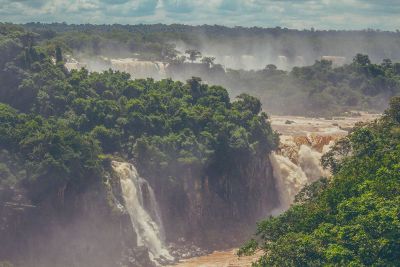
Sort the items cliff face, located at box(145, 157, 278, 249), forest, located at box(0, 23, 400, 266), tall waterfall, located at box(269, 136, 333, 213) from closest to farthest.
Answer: forest, located at box(0, 23, 400, 266) → cliff face, located at box(145, 157, 278, 249) → tall waterfall, located at box(269, 136, 333, 213)

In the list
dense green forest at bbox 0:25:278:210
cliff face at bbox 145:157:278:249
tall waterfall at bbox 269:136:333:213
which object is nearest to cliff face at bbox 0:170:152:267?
dense green forest at bbox 0:25:278:210

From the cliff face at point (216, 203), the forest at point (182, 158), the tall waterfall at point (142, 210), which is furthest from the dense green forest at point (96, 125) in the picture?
the tall waterfall at point (142, 210)

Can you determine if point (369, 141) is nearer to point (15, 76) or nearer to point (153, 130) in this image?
point (153, 130)

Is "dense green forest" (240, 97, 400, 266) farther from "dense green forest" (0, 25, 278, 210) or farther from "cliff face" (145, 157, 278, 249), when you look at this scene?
"cliff face" (145, 157, 278, 249)

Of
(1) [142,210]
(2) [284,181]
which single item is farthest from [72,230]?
(2) [284,181]

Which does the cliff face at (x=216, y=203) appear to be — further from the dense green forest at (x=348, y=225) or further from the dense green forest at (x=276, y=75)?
the dense green forest at (x=276, y=75)

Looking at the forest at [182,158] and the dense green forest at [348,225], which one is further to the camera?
the forest at [182,158]

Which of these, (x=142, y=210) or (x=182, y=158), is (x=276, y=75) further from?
(x=142, y=210)
